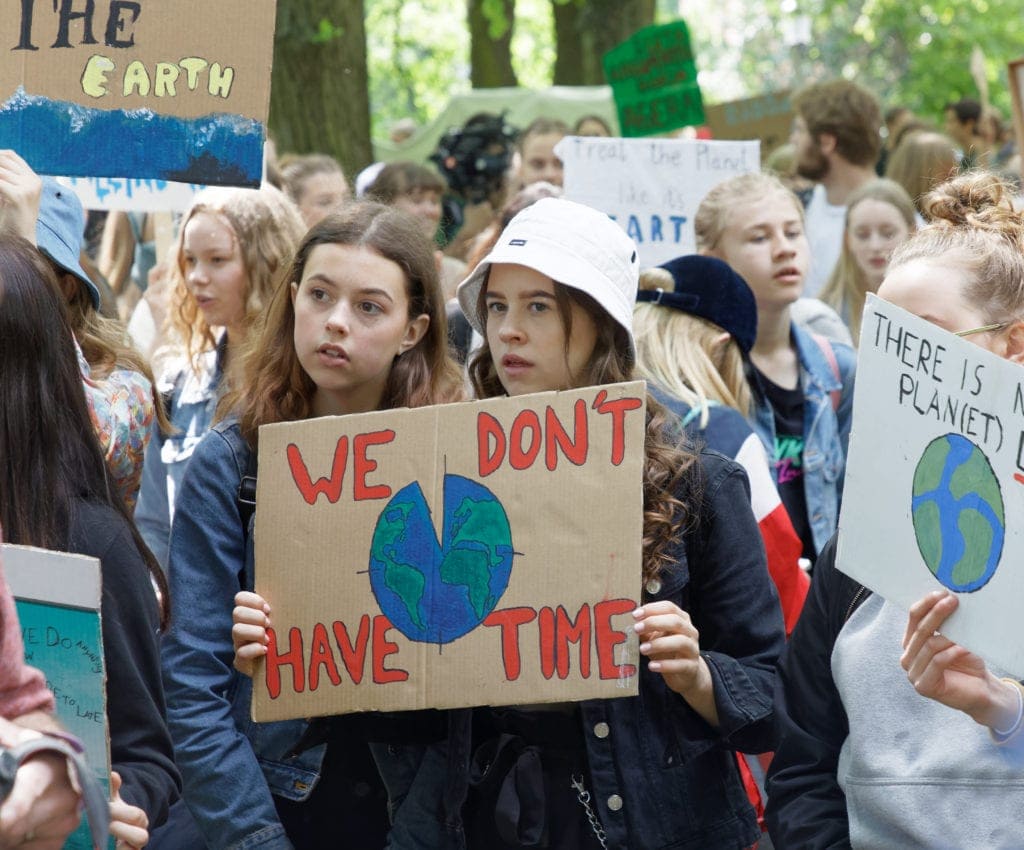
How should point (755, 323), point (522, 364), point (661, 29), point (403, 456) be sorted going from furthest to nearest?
point (661, 29), point (755, 323), point (522, 364), point (403, 456)

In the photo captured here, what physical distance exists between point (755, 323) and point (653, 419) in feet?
5.28

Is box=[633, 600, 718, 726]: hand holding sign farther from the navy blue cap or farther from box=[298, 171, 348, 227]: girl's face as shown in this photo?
box=[298, 171, 348, 227]: girl's face

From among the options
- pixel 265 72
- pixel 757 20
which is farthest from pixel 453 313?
pixel 757 20

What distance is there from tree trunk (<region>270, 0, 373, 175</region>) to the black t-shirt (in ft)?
15.0

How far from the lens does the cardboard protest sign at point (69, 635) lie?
2.15 metres

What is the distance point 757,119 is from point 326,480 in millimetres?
8125

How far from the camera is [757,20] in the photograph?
4869 centimetres

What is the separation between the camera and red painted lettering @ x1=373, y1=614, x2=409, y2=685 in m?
2.95

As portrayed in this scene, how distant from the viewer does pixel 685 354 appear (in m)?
4.50

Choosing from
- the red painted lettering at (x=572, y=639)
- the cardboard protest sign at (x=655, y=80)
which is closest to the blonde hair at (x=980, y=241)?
the red painted lettering at (x=572, y=639)

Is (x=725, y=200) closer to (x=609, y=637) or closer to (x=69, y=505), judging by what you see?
(x=609, y=637)

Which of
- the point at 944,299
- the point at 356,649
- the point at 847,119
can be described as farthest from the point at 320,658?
the point at 847,119

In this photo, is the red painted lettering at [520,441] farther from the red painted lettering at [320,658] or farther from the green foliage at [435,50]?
the green foliage at [435,50]

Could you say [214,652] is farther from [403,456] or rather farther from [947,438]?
[947,438]
